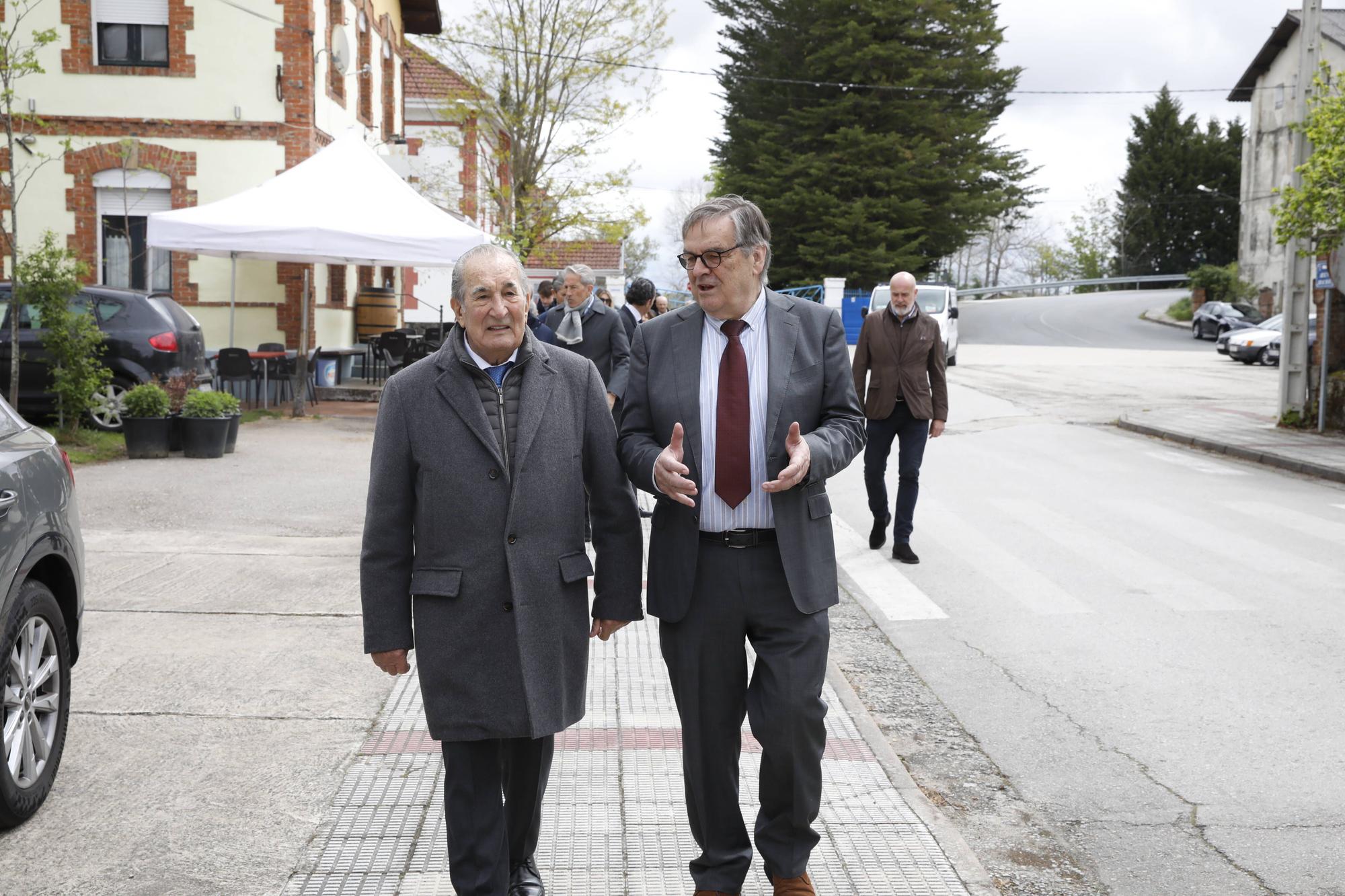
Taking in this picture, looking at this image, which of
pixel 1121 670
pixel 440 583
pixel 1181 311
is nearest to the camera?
pixel 440 583

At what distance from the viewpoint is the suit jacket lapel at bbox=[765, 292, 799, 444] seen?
Result: 350 centimetres

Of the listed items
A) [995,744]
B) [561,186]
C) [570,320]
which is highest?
[561,186]

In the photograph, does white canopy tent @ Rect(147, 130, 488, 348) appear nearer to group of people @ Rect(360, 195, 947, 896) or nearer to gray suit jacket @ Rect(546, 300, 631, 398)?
gray suit jacket @ Rect(546, 300, 631, 398)

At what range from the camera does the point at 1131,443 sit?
16.9m

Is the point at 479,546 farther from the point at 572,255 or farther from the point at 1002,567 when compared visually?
the point at 572,255

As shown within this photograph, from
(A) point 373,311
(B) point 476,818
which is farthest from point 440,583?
(A) point 373,311

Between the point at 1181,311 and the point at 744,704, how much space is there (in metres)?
56.4

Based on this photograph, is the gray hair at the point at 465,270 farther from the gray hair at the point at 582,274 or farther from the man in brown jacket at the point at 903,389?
the gray hair at the point at 582,274

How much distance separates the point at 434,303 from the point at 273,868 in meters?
29.3

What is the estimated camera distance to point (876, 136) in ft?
155

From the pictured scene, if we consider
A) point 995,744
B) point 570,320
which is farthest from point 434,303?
point 995,744

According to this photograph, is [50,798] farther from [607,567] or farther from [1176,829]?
[1176,829]

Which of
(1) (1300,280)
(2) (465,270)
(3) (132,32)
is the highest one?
(3) (132,32)

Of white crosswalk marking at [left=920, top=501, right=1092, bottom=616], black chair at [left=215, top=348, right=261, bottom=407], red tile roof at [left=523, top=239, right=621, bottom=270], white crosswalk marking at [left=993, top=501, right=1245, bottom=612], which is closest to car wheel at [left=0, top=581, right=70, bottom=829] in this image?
white crosswalk marking at [left=920, top=501, right=1092, bottom=616]
